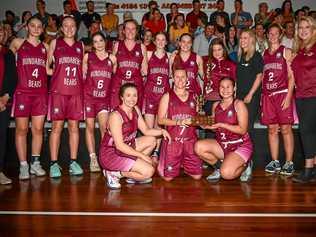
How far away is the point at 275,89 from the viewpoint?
15.3 ft

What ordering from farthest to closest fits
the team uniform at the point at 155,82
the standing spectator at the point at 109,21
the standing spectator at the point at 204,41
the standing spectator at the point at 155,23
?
the standing spectator at the point at 109,21 → the standing spectator at the point at 155,23 → the standing spectator at the point at 204,41 → the team uniform at the point at 155,82

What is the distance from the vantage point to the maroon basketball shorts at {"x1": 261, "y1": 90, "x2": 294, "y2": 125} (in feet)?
15.0

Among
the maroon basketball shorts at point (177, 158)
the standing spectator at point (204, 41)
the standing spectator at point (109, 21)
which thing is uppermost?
the standing spectator at point (109, 21)

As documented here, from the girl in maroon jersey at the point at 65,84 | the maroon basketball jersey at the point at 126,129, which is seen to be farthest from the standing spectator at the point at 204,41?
the maroon basketball jersey at the point at 126,129

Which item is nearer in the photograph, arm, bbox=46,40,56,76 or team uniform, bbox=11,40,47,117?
team uniform, bbox=11,40,47,117

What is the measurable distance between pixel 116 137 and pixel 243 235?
5.36 feet

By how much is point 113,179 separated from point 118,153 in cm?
26

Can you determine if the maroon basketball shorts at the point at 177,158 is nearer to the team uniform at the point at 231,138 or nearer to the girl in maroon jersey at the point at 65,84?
the team uniform at the point at 231,138

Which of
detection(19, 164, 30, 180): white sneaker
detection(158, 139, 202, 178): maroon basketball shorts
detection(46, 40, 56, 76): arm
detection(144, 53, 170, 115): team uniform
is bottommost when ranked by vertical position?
detection(19, 164, 30, 180): white sneaker

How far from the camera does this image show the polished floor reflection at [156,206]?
2938 mm

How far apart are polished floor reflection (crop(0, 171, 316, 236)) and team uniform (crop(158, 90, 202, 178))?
145 millimetres

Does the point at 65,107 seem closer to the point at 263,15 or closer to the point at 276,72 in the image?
the point at 276,72

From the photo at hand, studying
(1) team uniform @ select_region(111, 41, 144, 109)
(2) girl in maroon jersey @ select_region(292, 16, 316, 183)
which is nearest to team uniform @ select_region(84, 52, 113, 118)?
(1) team uniform @ select_region(111, 41, 144, 109)

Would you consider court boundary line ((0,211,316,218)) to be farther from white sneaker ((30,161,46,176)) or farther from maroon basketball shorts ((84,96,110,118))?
maroon basketball shorts ((84,96,110,118))
